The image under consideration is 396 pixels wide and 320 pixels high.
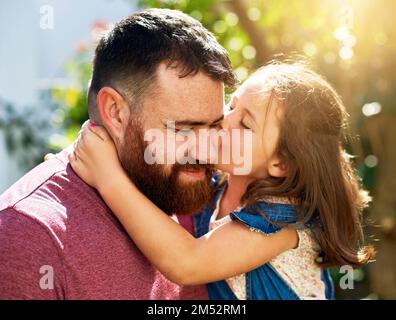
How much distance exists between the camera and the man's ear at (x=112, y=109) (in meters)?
2.19

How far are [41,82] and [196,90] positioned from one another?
4.87 metres

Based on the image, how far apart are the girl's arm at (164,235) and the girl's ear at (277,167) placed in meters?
0.26

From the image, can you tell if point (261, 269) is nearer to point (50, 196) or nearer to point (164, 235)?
point (164, 235)

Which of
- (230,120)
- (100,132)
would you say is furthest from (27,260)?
(230,120)

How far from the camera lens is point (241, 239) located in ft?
7.68

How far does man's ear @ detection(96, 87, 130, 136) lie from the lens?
2191 mm

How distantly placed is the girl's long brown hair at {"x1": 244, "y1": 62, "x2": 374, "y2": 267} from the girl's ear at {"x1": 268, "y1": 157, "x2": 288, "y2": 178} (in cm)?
2

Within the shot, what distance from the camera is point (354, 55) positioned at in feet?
13.5

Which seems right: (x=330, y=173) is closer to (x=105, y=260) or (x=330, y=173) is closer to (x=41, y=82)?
(x=105, y=260)

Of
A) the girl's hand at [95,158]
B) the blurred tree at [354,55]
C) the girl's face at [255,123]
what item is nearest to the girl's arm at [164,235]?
the girl's hand at [95,158]

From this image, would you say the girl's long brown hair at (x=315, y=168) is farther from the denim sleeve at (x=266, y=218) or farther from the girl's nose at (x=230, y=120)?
the girl's nose at (x=230, y=120)

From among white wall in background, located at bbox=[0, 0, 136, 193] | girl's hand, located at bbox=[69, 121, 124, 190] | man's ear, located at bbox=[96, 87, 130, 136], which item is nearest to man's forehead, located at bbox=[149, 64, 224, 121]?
man's ear, located at bbox=[96, 87, 130, 136]

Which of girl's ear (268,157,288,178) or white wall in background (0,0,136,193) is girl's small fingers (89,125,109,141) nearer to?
girl's ear (268,157,288,178)
